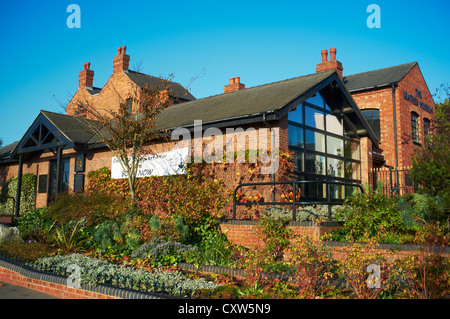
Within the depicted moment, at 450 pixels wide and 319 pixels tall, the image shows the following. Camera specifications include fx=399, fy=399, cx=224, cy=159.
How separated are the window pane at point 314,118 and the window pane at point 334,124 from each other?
1.50ft

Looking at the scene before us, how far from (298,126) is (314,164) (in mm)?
1509

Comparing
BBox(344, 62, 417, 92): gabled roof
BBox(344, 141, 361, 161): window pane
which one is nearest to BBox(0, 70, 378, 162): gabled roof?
BBox(344, 141, 361, 161): window pane

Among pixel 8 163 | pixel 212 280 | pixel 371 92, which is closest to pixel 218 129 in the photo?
pixel 212 280

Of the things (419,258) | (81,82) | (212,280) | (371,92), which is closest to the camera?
(419,258)

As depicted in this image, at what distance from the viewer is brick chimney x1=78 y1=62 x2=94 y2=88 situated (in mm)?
29906

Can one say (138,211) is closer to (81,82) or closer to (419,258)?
(419,258)

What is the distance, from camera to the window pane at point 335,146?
14.9m

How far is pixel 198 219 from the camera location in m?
10.3

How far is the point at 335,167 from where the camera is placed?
14906 millimetres

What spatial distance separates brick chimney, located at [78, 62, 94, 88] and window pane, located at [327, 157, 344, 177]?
21496 millimetres

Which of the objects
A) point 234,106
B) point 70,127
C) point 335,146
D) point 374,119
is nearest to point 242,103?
point 234,106

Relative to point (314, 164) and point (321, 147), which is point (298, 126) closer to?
point (314, 164)

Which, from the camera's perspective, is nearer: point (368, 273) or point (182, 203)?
point (368, 273)
